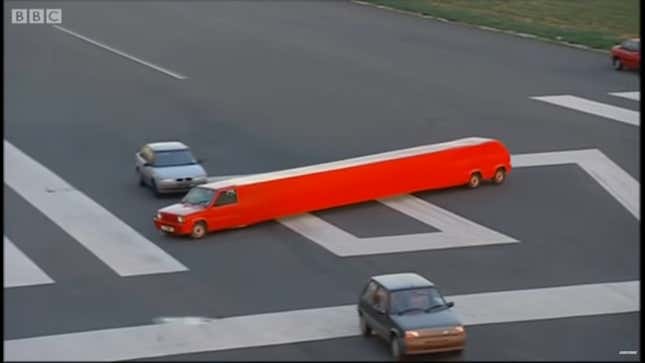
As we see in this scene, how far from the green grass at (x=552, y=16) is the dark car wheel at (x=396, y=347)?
39.3m

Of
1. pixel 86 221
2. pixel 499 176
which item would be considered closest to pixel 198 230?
pixel 86 221

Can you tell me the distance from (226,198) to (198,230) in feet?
4.00

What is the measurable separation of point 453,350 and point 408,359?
3.00 feet

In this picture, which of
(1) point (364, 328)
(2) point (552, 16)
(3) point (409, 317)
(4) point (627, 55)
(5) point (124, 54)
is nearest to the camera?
(3) point (409, 317)

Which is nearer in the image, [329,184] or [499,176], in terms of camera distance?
[329,184]

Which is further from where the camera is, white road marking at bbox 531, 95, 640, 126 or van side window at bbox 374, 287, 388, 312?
white road marking at bbox 531, 95, 640, 126

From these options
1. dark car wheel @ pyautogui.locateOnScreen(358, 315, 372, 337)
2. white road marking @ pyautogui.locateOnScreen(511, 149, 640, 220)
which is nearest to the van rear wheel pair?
white road marking @ pyautogui.locateOnScreen(511, 149, 640, 220)

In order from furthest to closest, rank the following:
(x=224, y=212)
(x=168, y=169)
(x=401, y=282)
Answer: (x=168, y=169), (x=224, y=212), (x=401, y=282)

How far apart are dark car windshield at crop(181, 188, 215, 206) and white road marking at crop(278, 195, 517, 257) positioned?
2105 millimetres

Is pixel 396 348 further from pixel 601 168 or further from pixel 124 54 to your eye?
pixel 124 54

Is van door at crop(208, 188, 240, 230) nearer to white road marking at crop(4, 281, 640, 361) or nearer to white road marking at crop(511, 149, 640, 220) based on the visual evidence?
white road marking at crop(4, 281, 640, 361)

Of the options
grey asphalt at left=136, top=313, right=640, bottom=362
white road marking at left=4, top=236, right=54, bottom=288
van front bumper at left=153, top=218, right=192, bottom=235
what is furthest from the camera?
van front bumper at left=153, top=218, right=192, bottom=235

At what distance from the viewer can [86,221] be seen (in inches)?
1554

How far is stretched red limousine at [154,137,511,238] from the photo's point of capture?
125ft
